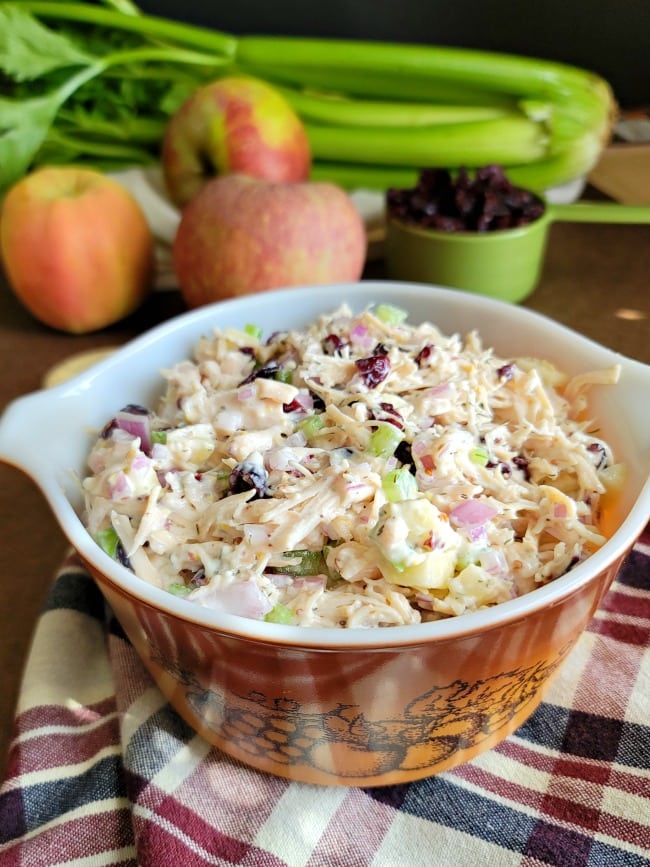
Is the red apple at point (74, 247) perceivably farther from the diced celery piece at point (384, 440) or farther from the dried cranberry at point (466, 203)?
the diced celery piece at point (384, 440)

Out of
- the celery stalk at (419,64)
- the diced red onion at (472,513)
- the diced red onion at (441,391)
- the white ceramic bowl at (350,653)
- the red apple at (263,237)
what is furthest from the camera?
the celery stalk at (419,64)

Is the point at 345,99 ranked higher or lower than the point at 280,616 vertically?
higher

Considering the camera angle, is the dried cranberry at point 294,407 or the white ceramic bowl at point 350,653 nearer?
the white ceramic bowl at point 350,653

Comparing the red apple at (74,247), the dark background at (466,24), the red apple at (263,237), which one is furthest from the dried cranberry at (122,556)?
the dark background at (466,24)

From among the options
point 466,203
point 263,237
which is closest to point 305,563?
point 263,237

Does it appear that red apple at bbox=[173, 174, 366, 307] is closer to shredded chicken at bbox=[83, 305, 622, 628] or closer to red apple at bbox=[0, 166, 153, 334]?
red apple at bbox=[0, 166, 153, 334]

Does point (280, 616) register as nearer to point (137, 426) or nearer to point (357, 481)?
point (357, 481)

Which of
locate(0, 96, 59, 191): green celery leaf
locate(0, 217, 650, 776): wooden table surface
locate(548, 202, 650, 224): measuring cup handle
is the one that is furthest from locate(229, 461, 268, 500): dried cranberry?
locate(0, 96, 59, 191): green celery leaf
